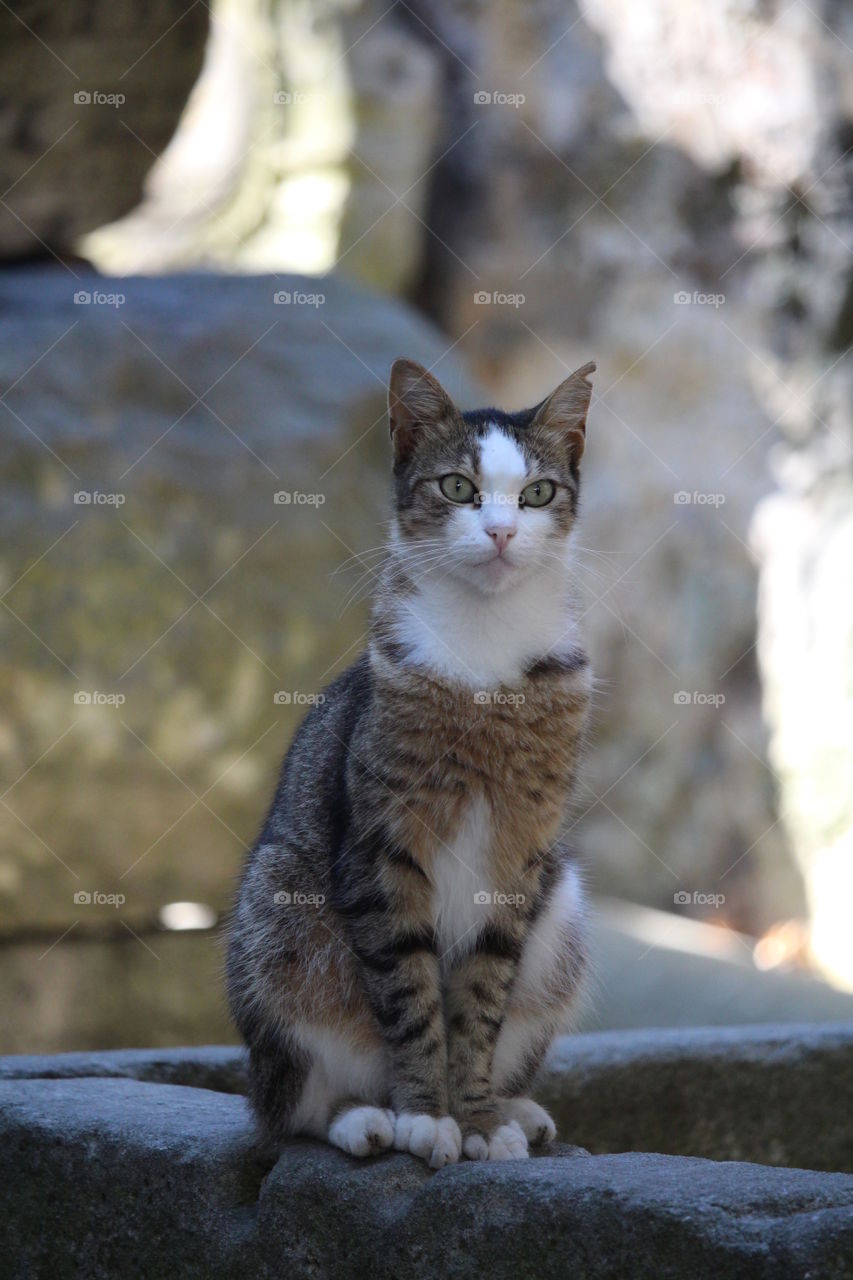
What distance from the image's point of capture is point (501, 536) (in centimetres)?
208

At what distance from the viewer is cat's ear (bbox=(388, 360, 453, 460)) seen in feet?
7.30

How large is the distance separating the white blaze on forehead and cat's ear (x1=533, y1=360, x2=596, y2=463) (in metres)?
0.11

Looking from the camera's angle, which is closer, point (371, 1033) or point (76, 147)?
point (371, 1033)

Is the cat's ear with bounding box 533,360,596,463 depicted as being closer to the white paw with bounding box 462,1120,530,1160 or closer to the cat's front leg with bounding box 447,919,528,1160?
the cat's front leg with bounding box 447,919,528,1160

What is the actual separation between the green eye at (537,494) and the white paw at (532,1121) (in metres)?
0.94

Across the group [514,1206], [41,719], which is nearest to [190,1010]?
[41,719]

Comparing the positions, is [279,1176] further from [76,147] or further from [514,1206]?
[76,147]

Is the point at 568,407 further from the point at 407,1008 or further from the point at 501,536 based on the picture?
the point at 407,1008

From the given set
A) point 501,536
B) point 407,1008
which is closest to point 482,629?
point 501,536

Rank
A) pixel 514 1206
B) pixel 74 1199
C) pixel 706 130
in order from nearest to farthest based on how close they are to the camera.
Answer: pixel 514 1206
pixel 74 1199
pixel 706 130

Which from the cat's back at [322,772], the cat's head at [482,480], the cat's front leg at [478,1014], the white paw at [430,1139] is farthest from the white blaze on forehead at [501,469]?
the white paw at [430,1139]

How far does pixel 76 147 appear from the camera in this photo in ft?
16.8

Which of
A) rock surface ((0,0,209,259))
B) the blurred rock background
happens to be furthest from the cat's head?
the blurred rock background

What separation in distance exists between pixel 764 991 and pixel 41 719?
2419 millimetres
